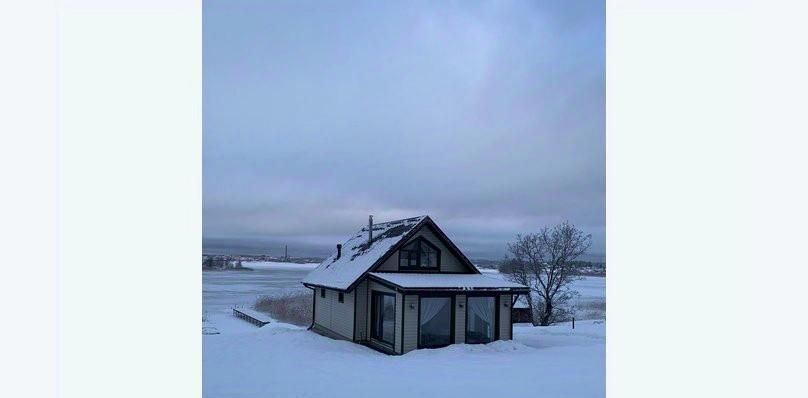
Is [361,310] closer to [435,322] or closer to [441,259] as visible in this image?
[435,322]

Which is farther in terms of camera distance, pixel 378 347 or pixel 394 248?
pixel 394 248

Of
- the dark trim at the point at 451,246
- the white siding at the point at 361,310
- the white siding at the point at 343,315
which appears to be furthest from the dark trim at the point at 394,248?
the white siding at the point at 343,315

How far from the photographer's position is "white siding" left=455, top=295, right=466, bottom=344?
12586 mm

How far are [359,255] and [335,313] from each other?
1813 millimetres

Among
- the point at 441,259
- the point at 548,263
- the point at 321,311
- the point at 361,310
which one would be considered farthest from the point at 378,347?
the point at 548,263

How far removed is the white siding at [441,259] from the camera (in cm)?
1368

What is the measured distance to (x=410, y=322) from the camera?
12.2 metres

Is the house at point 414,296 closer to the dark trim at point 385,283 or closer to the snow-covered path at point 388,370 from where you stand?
the dark trim at point 385,283

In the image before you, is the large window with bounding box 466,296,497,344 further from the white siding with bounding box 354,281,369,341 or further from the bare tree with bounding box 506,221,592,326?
the bare tree with bounding box 506,221,592,326

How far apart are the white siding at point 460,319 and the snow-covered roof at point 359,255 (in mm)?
2243

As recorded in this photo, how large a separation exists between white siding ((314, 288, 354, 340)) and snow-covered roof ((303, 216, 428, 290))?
0.49 m
